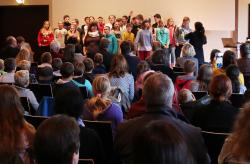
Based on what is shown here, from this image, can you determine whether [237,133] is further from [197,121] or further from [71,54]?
[71,54]

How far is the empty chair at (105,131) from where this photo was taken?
423cm

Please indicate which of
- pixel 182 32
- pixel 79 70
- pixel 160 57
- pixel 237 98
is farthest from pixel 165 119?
pixel 182 32

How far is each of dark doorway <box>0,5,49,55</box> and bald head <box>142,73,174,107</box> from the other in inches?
628

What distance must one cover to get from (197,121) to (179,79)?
2607 mm

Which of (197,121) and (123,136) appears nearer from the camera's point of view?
(123,136)

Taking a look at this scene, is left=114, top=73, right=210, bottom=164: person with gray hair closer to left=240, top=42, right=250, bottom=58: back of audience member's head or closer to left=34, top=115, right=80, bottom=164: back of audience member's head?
left=34, top=115, right=80, bottom=164: back of audience member's head

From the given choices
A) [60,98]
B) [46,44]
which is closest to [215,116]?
[60,98]

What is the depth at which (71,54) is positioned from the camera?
1031 cm

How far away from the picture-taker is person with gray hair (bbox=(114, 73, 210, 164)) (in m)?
3.44

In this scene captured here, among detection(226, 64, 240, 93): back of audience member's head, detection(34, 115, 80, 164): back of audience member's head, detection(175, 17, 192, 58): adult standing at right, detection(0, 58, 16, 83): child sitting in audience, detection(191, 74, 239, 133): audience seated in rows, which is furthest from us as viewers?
detection(175, 17, 192, 58): adult standing at right

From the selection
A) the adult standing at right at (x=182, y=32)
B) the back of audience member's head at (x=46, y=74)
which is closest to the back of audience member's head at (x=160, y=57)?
the back of audience member's head at (x=46, y=74)

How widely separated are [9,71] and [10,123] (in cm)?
466

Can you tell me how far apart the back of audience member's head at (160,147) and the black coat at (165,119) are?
1.43 m

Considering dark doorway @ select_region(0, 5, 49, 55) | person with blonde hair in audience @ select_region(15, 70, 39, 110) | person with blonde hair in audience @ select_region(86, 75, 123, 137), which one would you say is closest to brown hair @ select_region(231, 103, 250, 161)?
person with blonde hair in audience @ select_region(86, 75, 123, 137)
